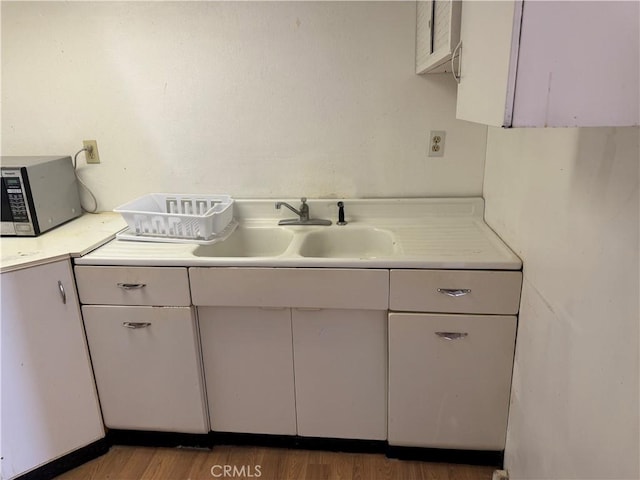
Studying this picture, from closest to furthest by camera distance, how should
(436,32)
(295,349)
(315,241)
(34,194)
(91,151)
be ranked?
1. (436,32)
2. (295,349)
3. (34,194)
4. (315,241)
5. (91,151)

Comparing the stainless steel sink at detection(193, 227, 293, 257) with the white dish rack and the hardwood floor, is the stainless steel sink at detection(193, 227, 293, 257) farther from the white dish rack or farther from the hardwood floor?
the hardwood floor

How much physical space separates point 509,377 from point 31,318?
5.48 ft

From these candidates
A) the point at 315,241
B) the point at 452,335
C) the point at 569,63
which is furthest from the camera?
the point at 315,241

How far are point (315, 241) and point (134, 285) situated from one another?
0.73 m

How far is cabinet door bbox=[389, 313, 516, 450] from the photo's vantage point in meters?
1.55

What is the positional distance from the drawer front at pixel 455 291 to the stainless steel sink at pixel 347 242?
0.39 m

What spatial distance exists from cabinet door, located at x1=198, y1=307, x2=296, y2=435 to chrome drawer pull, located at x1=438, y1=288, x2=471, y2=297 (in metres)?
0.55

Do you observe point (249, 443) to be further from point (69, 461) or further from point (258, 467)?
point (69, 461)

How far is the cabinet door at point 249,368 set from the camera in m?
1.67

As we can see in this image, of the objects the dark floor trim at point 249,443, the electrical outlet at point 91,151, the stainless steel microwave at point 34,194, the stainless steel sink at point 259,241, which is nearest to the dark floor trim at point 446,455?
the dark floor trim at point 249,443

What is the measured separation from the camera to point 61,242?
68.5 inches

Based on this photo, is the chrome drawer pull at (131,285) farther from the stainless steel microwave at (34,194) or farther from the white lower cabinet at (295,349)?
the stainless steel microwave at (34,194)

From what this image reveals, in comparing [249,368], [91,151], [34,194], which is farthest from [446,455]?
[91,151]


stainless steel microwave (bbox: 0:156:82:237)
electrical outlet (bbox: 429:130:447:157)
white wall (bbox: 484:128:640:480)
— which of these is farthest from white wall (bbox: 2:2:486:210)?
white wall (bbox: 484:128:640:480)
